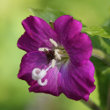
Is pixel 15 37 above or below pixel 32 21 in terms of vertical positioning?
below

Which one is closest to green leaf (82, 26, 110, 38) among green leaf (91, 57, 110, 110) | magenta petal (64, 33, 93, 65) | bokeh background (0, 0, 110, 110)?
magenta petal (64, 33, 93, 65)

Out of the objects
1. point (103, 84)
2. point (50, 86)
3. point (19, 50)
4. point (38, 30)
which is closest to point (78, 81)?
point (50, 86)

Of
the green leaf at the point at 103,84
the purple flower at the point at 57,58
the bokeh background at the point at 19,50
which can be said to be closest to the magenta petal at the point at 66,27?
the purple flower at the point at 57,58

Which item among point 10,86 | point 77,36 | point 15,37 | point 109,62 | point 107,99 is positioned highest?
point 77,36

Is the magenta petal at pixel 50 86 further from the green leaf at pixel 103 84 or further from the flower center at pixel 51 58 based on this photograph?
the green leaf at pixel 103 84

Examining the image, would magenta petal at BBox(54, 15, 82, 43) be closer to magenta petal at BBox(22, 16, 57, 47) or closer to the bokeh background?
magenta petal at BBox(22, 16, 57, 47)

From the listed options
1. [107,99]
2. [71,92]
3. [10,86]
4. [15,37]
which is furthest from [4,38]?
[71,92]

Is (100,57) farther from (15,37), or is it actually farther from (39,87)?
(15,37)
